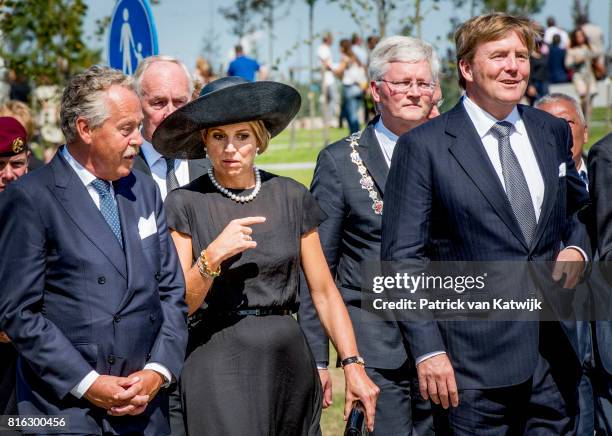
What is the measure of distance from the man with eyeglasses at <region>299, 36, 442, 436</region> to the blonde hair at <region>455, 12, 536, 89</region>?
90cm

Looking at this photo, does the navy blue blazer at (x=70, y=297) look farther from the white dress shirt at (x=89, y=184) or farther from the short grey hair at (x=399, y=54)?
the short grey hair at (x=399, y=54)

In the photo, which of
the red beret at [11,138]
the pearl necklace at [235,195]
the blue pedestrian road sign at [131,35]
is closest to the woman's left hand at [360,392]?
the pearl necklace at [235,195]

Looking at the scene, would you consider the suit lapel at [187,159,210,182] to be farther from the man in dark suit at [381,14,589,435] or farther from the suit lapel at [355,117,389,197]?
the man in dark suit at [381,14,589,435]

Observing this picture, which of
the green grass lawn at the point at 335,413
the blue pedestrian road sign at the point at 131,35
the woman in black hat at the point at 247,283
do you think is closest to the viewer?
the woman in black hat at the point at 247,283

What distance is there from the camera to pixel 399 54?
5699mm

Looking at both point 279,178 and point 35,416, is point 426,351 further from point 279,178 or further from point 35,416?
point 35,416

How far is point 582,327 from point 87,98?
137 inches

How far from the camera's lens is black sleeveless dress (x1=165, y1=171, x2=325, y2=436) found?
4559 millimetres

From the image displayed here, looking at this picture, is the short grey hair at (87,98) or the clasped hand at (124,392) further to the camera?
the short grey hair at (87,98)

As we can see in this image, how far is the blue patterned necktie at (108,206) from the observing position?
4180 millimetres

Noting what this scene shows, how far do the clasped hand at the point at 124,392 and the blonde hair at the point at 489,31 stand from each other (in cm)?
196

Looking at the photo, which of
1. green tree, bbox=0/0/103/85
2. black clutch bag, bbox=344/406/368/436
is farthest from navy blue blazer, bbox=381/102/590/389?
green tree, bbox=0/0/103/85

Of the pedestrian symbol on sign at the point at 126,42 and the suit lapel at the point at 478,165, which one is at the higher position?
the pedestrian symbol on sign at the point at 126,42

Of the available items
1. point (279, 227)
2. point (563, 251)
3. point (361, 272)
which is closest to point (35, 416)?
point (279, 227)
